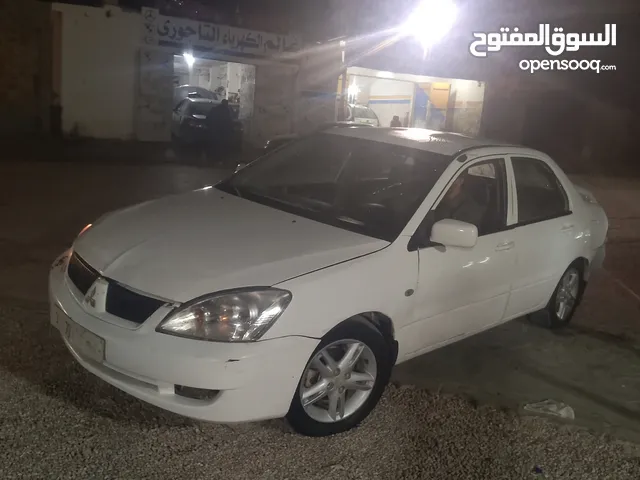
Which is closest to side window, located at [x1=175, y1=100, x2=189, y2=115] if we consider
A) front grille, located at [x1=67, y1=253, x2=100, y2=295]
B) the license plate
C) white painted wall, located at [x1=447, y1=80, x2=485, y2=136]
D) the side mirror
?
white painted wall, located at [x1=447, y1=80, x2=485, y2=136]

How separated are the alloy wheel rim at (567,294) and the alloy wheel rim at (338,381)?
2444mm

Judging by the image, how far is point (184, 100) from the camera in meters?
18.3

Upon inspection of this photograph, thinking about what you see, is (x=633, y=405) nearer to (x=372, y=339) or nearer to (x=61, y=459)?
(x=372, y=339)

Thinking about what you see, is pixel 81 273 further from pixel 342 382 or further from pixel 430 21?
pixel 430 21

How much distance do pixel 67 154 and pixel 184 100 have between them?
5.11m

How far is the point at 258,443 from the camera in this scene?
345 centimetres

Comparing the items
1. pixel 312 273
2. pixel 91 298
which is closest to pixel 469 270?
pixel 312 273

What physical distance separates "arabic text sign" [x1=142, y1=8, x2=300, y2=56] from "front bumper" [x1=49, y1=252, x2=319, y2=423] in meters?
15.6

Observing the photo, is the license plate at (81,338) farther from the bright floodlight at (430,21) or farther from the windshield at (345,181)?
the bright floodlight at (430,21)

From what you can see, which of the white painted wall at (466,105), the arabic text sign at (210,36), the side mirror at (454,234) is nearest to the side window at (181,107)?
the arabic text sign at (210,36)

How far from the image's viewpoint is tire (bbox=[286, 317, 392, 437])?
3.42 m

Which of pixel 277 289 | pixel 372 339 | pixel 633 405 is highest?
pixel 277 289

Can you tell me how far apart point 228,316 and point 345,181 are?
175 centimetres

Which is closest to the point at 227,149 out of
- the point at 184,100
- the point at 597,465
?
the point at 184,100
